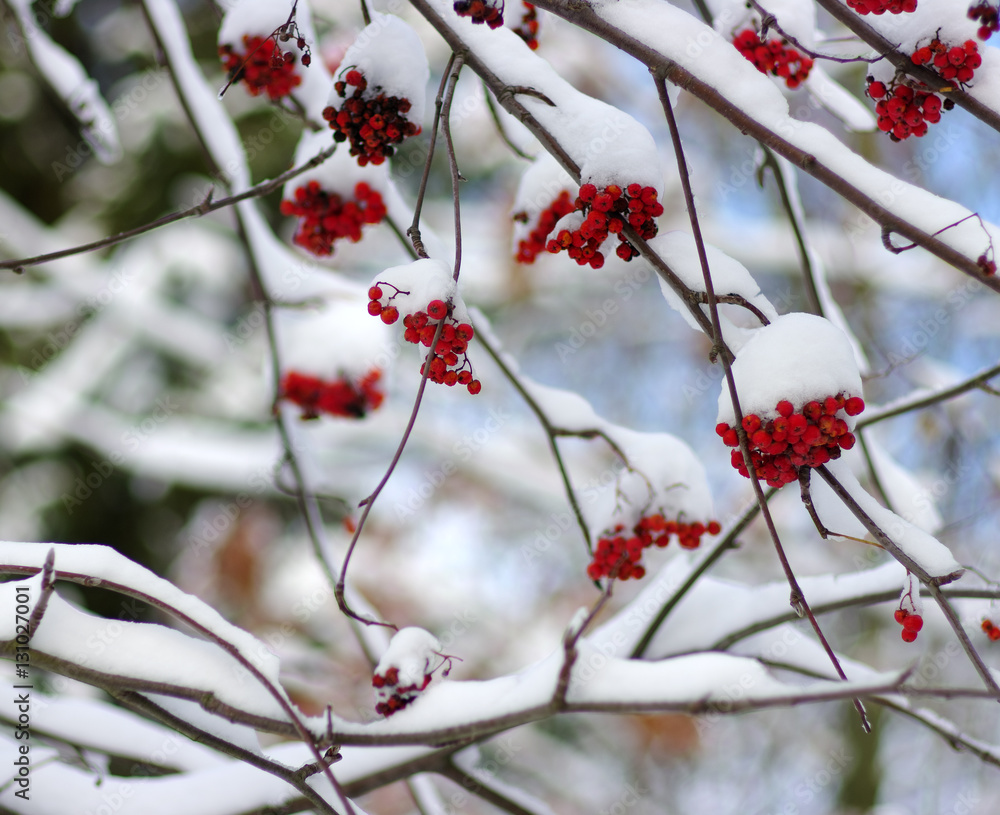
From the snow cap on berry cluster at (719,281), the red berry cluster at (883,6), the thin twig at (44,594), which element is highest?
the red berry cluster at (883,6)

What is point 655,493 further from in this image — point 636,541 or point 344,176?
point 344,176

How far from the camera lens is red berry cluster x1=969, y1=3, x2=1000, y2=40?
1.14 m

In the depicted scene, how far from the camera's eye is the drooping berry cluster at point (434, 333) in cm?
116

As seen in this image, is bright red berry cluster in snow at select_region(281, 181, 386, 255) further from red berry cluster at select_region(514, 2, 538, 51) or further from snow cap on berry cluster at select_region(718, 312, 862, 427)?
snow cap on berry cluster at select_region(718, 312, 862, 427)

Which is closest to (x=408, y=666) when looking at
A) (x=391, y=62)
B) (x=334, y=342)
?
(x=391, y=62)

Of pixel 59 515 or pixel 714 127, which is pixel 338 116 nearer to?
pixel 714 127

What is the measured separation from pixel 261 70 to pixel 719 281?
50.6 inches

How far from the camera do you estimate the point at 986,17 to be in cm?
114

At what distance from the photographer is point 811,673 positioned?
1824 mm

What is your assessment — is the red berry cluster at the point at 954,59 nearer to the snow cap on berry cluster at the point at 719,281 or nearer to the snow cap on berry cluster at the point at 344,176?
the snow cap on berry cluster at the point at 719,281

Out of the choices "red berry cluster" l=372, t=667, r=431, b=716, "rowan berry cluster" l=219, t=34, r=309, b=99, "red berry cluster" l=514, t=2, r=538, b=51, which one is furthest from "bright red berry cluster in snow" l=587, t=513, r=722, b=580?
"rowan berry cluster" l=219, t=34, r=309, b=99

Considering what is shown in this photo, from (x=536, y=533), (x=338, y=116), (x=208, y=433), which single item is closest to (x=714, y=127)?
Answer: (x=536, y=533)

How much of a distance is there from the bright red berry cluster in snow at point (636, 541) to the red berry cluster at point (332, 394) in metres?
1.30

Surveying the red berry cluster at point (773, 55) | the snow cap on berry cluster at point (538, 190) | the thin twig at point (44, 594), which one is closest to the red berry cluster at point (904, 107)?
the red berry cluster at point (773, 55)
